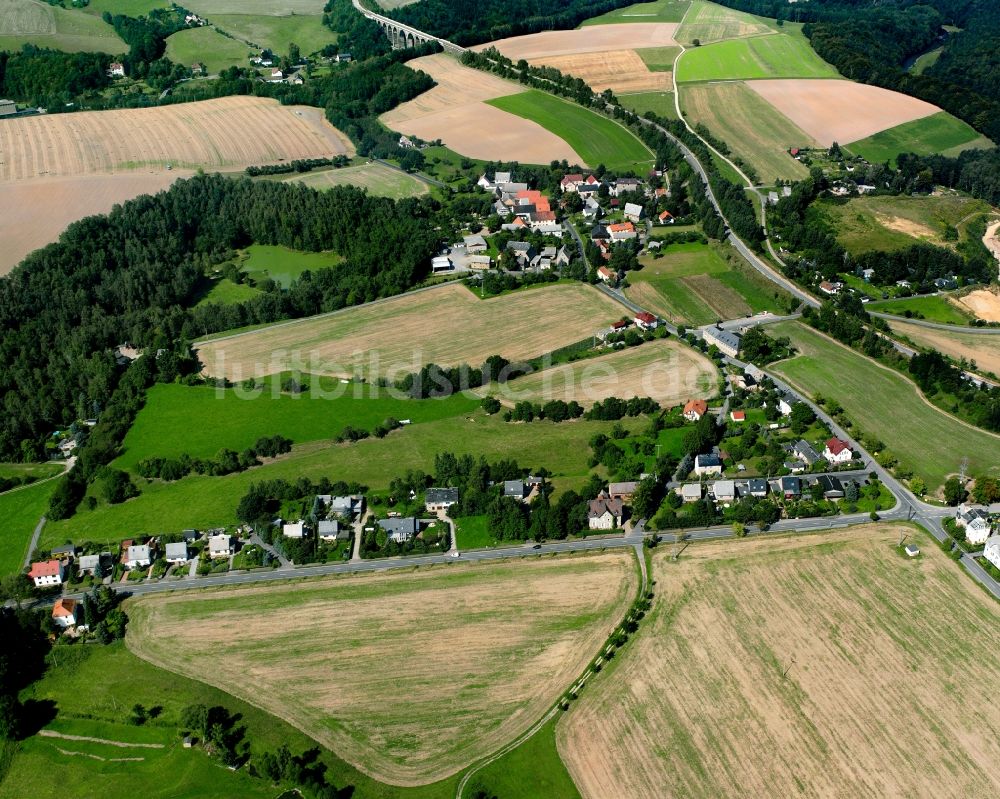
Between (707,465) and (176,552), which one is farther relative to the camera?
(707,465)

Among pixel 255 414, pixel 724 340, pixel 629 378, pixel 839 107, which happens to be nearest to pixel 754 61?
pixel 839 107

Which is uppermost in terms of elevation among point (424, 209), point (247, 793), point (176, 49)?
point (176, 49)

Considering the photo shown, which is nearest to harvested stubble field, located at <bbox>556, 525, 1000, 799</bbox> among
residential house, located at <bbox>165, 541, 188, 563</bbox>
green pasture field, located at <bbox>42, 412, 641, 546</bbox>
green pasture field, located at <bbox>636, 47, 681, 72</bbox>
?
green pasture field, located at <bbox>42, 412, 641, 546</bbox>

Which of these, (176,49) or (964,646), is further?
(176,49)

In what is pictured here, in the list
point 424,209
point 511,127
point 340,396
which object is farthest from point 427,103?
point 340,396

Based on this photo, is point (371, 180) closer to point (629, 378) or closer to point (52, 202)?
point (52, 202)

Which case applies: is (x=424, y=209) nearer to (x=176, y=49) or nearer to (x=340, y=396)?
(x=340, y=396)

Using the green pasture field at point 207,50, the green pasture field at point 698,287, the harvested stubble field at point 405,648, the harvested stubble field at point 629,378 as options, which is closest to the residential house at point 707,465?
the harvested stubble field at point 629,378
